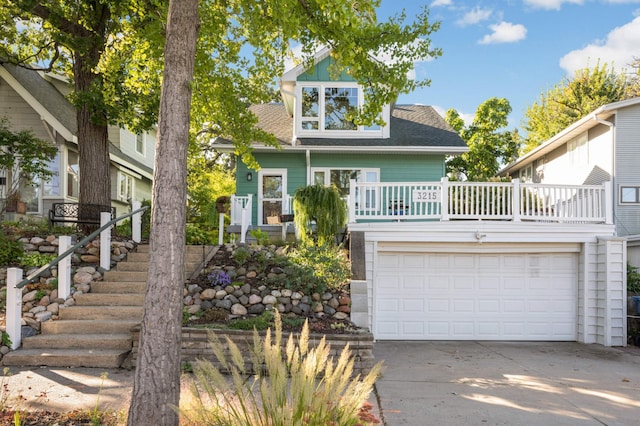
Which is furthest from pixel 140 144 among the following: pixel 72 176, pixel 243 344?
pixel 243 344

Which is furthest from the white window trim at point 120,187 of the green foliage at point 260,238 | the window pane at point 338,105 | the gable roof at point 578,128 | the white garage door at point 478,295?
the gable roof at point 578,128

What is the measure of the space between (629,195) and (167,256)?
14.1 metres

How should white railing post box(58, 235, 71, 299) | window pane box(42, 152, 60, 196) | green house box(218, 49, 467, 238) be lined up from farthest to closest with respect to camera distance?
1. green house box(218, 49, 467, 238)
2. window pane box(42, 152, 60, 196)
3. white railing post box(58, 235, 71, 299)

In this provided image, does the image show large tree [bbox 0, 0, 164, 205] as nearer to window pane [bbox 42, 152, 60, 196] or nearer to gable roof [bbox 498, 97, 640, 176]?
window pane [bbox 42, 152, 60, 196]

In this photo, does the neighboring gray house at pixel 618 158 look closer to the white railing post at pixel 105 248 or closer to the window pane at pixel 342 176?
the window pane at pixel 342 176

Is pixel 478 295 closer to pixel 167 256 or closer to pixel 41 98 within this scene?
pixel 167 256

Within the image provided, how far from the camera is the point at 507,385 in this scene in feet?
19.6

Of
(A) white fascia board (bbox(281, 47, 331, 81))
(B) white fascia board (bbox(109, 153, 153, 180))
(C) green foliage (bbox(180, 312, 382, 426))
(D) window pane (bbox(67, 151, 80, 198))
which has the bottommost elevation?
(C) green foliage (bbox(180, 312, 382, 426))

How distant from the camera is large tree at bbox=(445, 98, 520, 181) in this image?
22.0m

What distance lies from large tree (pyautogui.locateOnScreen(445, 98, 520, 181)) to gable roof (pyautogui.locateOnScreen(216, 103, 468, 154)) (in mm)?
6091

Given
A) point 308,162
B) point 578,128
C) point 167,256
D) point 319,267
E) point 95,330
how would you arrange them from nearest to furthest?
1. point 167,256
2. point 95,330
3. point 319,267
4. point 308,162
5. point 578,128

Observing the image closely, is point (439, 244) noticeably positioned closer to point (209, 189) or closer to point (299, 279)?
point (299, 279)

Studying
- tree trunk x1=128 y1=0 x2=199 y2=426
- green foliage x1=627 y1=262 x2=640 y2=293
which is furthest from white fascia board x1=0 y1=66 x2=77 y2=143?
green foliage x1=627 y1=262 x2=640 y2=293

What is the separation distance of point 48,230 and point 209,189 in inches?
421
